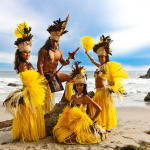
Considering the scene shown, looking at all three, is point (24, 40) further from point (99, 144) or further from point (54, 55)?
point (99, 144)

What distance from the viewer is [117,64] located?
3.09 metres

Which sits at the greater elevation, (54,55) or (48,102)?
(54,55)

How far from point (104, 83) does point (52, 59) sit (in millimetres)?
1059

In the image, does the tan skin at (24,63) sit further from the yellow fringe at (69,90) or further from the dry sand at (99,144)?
the dry sand at (99,144)

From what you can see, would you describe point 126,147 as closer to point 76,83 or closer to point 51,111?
point 76,83

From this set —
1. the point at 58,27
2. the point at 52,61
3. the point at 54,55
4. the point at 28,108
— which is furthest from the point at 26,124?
the point at 58,27

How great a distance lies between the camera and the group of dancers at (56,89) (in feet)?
8.50

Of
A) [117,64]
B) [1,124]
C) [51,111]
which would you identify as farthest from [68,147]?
[1,124]

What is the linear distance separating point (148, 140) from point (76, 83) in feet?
4.66

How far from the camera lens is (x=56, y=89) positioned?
3.28m

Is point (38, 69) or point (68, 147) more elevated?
point (38, 69)

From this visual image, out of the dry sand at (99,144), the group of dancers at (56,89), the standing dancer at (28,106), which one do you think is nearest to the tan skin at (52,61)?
the group of dancers at (56,89)

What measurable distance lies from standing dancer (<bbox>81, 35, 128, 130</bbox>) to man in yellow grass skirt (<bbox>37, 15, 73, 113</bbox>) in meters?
0.56

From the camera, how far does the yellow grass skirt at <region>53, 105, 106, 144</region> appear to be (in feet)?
8.30
